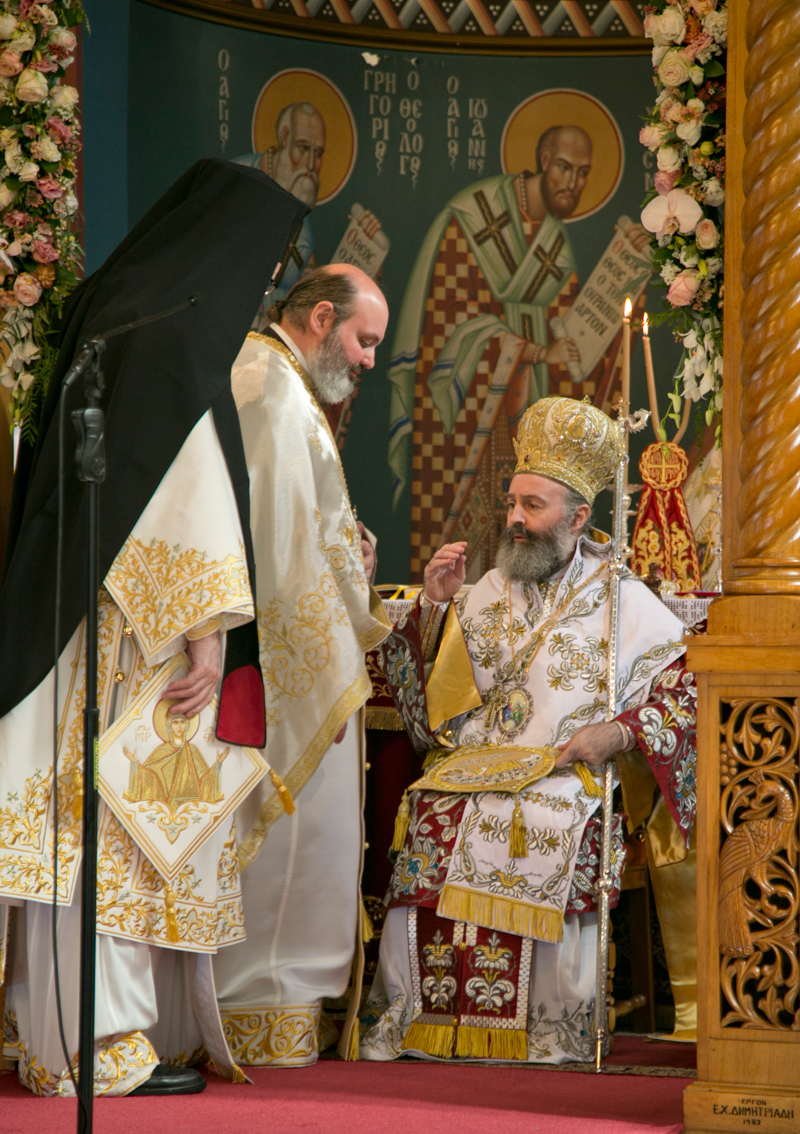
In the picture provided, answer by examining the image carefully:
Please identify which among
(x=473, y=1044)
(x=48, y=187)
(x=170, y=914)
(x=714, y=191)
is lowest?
(x=473, y=1044)

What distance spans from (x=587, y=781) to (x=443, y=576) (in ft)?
2.67

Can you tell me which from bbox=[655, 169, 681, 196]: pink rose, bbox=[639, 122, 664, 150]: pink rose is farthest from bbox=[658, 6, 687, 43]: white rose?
bbox=[655, 169, 681, 196]: pink rose

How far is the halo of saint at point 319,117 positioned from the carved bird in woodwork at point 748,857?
6769 millimetres

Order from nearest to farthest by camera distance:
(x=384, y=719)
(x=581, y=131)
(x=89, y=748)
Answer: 1. (x=89, y=748)
2. (x=384, y=719)
3. (x=581, y=131)

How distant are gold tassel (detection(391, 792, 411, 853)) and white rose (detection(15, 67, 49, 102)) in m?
2.42

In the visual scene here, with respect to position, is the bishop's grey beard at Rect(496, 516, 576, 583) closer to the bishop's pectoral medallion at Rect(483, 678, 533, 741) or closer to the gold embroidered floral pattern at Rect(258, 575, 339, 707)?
the bishop's pectoral medallion at Rect(483, 678, 533, 741)

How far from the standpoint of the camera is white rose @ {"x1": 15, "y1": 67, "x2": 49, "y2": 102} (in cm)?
433

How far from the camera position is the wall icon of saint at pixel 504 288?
9.15 meters

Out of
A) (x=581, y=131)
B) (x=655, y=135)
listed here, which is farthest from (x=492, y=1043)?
(x=581, y=131)

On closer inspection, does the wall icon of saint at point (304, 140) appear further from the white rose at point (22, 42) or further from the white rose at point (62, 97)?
the white rose at point (22, 42)

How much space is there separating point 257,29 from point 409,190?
135 cm

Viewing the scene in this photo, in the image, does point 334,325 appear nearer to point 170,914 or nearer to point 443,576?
point 443,576

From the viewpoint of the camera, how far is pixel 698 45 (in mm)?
3793

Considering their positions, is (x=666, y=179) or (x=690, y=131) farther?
(x=666, y=179)
